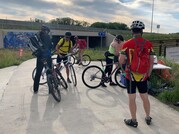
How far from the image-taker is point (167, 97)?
242 inches

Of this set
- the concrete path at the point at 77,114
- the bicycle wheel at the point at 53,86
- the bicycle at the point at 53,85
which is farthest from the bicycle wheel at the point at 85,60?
the bicycle wheel at the point at 53,86

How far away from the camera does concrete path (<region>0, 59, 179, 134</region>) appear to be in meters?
4.31

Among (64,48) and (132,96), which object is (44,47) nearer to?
(64,48)

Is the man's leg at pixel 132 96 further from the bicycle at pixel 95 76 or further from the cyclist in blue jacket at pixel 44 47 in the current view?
the bicycle at pixel 95 76

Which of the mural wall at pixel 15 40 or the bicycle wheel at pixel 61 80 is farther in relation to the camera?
the mural wall at pixel 15 40

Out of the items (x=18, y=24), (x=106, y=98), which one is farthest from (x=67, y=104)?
(x=18, y=24)

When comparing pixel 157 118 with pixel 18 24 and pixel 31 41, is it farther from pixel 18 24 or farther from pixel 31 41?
pixel 18 24

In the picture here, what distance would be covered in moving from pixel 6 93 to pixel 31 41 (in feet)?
5.70

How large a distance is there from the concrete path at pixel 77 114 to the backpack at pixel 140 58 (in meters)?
1.06

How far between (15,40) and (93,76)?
30.0 m

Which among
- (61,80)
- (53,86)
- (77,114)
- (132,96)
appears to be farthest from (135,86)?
(61,80)

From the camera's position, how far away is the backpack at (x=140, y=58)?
4.15 meters

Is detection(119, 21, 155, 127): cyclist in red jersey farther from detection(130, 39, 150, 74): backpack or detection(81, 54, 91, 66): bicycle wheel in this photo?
detection(81, 54, 91, 66): bicycle wheel

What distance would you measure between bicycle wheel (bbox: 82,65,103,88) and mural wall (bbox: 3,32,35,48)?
28.4 m
